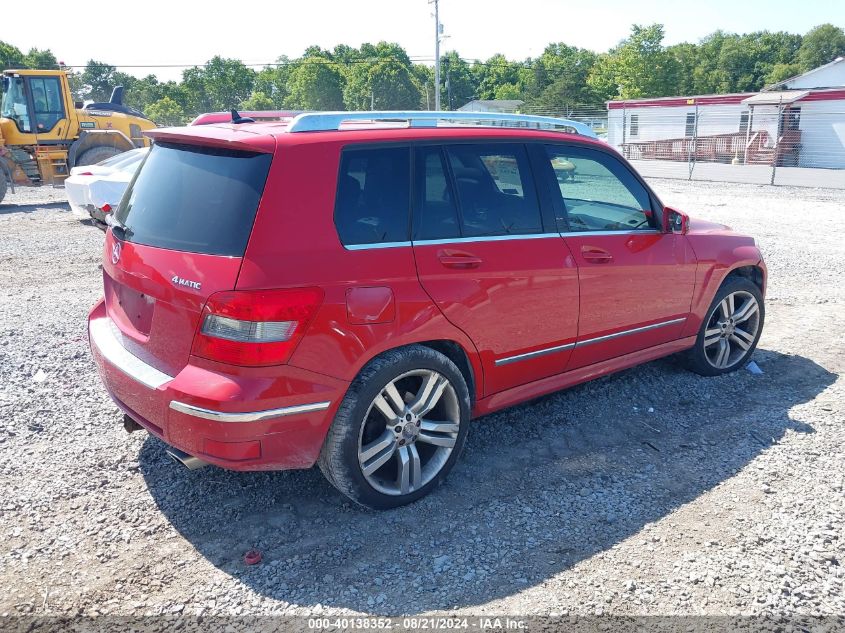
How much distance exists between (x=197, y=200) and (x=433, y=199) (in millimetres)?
1159

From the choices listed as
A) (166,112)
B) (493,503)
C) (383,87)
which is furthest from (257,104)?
(493,503)

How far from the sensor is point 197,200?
3.27 metres

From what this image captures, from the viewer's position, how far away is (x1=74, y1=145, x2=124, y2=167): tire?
1791cm

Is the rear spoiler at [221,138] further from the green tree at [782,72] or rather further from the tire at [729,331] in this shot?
the green tree at [782,72]

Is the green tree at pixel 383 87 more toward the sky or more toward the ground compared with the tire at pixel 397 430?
more toward the sky

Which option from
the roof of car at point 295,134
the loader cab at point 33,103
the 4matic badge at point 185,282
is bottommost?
the 4matic badge at point 185,282

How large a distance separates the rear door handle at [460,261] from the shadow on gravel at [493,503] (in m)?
1.20

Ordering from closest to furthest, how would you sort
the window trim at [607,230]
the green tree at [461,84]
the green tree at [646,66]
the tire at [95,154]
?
the window trim at [607,230] → the tire at [95,154] → the green tree at [646,66] → the green tree at [461,84]

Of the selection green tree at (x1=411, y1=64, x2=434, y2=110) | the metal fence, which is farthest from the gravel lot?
green tree at (x1=411, y1=64, x2=434, y2=110)

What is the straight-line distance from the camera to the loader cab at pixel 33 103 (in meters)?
17.8

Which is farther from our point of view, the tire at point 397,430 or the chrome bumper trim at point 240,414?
the tire at point 397,430

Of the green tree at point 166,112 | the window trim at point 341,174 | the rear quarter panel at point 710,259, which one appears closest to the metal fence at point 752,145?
the rear quarter panel at point 710,259

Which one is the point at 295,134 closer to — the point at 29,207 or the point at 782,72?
the point at 29,207

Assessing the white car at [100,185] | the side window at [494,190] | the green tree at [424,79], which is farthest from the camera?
the green tree at [424,79]
